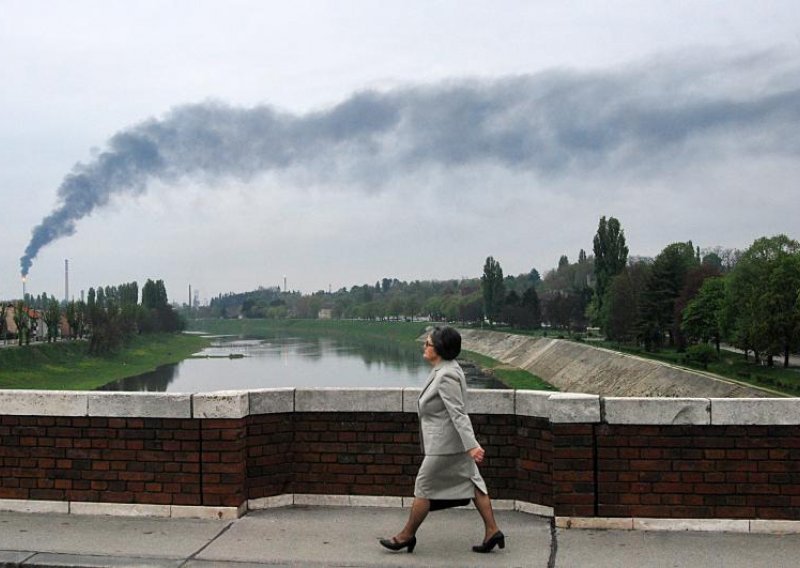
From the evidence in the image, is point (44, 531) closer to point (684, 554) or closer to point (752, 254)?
point (684, 554)

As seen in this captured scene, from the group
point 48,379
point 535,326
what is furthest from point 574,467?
point 535,326

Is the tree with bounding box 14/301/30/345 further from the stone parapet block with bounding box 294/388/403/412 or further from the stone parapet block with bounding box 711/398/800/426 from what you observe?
the stone parapet block with bounding box 711/398/800/426

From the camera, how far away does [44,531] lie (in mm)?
7035

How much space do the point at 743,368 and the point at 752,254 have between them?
8.53 meters

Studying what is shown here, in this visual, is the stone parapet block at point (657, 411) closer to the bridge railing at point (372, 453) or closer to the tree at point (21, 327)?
the bridge railing at point (372, 453)

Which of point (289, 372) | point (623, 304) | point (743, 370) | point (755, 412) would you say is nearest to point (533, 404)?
point (755, 412)

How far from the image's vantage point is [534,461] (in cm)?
740

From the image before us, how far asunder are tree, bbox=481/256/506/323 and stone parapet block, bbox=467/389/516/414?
125m

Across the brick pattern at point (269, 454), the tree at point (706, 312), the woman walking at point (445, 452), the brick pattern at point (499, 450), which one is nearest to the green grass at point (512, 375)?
the tree at point (706, 312)

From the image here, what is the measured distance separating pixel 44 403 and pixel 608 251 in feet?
280

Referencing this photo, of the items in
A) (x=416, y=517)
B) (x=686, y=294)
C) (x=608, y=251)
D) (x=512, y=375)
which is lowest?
(x=512, y=375)

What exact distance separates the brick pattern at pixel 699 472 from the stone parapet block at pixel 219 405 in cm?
318

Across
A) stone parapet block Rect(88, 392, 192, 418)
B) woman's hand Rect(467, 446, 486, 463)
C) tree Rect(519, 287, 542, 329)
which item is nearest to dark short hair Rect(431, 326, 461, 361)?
woman's hand Rect(467, 446, 486, 463)

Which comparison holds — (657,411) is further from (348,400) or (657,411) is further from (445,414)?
(348,400)
